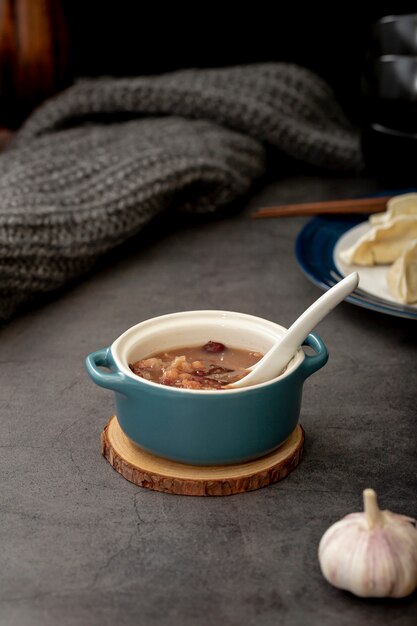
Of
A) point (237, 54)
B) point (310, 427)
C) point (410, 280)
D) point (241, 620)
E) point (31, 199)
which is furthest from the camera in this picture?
point (237, 54)

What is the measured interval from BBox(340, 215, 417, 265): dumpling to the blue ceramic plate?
0.05 ft

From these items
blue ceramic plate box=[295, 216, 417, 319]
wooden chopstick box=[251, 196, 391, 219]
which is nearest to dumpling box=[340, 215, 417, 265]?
blue ceramic plate box=[295, 216, 417, 319]

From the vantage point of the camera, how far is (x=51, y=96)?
193 centimetres

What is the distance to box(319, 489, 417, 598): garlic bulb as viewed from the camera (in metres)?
0.66

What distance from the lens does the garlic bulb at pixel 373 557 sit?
66 centimetres

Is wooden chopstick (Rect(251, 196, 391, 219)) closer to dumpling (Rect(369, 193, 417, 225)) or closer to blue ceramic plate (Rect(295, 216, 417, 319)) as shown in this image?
blue ceramic plate (Rect(295, 216, 417, 319))

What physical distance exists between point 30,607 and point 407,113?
3.80ft

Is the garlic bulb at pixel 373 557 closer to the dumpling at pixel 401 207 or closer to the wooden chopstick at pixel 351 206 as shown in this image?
the dumpling at pixel 401 207

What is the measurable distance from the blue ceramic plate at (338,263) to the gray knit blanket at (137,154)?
250 millimetres

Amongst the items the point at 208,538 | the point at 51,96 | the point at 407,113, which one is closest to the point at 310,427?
the point at 208,538

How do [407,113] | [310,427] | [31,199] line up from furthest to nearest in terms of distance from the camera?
1. [407,113]
2. [31,199]
3. [310,427]

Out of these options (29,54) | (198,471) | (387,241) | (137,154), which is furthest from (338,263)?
(29,54)

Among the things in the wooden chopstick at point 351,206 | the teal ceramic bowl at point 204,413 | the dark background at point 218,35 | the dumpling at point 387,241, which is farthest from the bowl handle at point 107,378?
the dark background at point 218,35

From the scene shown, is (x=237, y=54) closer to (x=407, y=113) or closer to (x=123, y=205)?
(x=407, y=113)
